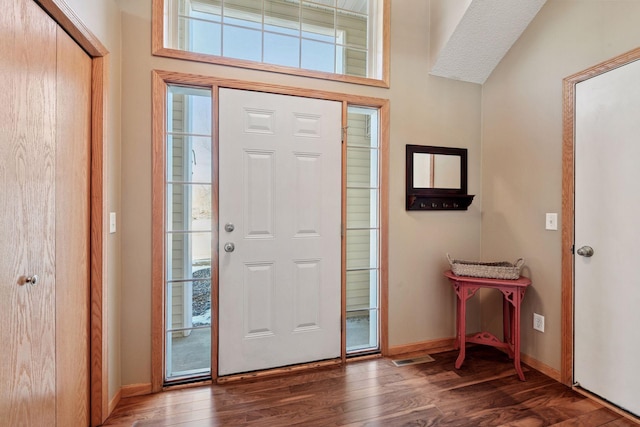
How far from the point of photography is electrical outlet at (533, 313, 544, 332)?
7.26 feet

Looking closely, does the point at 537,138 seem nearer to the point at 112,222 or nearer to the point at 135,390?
the point at 112,222

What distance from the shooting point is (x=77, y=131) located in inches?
60.0

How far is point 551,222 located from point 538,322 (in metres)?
0.73

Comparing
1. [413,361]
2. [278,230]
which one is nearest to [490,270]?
[413,361]

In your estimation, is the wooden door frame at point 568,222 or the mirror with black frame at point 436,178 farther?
the mirror with black frame at point 436,178

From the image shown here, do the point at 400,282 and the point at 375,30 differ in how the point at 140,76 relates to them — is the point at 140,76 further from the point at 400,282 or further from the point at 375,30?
the point at 400,282

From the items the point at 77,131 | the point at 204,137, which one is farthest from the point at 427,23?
the point at 77,131

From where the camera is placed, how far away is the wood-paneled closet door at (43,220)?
1.06 meters

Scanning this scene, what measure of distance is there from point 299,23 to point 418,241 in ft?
6.25

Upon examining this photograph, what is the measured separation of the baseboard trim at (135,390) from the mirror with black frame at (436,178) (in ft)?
7.14

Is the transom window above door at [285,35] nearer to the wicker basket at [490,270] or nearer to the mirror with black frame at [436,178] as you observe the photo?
the mirror with black frame at [436,178]

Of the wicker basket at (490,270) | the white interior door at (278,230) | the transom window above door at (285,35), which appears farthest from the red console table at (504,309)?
the transom window above door at (285,35)

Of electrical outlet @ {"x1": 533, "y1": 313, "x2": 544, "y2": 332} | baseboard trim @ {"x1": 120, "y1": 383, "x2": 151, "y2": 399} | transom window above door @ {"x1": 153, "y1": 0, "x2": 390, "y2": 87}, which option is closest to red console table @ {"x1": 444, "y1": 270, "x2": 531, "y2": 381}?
electrical outlet @ {"x1": 533, "y1": 313, "x2": 544, "y2": 332}

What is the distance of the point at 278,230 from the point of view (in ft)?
7.19
